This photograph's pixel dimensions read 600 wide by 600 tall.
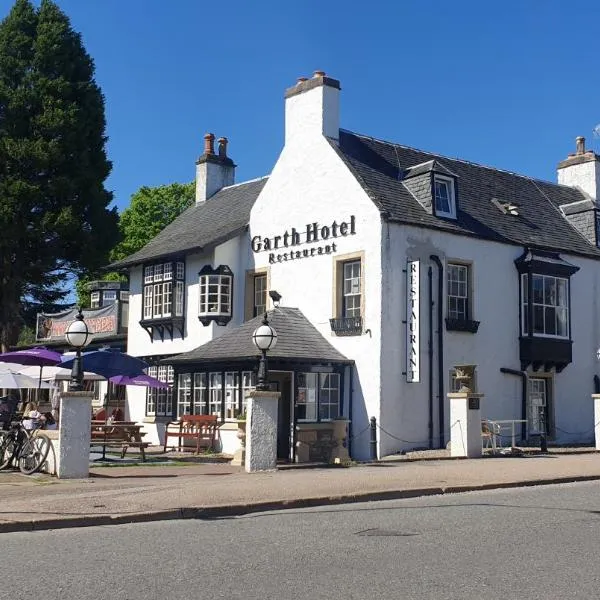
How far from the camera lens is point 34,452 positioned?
1630cm

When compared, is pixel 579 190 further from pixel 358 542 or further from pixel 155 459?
pixel 358 542

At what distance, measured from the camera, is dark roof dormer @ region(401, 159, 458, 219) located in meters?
24.3

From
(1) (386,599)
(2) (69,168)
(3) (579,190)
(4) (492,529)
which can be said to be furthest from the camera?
(2) (69,168)

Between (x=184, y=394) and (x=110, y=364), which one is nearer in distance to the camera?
(x=110, y=364)

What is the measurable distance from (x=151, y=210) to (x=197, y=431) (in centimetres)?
3095

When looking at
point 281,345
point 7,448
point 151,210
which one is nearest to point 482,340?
point 281,345

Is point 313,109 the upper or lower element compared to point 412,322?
upper

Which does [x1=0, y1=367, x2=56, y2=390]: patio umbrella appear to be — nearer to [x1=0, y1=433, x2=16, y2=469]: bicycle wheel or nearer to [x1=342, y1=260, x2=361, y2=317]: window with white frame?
[x1=0, y1=433, x2=16, y2=469]: bicycle wheel

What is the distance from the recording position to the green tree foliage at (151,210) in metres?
51.8

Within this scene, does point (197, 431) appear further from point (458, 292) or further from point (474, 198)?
→ point (474, 198)

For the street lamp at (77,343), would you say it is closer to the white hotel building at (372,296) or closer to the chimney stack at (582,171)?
the white hotel building at (372,296)

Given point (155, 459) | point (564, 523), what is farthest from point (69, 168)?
point (564, 523)

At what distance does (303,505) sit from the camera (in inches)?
504

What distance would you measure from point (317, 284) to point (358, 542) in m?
15.4
